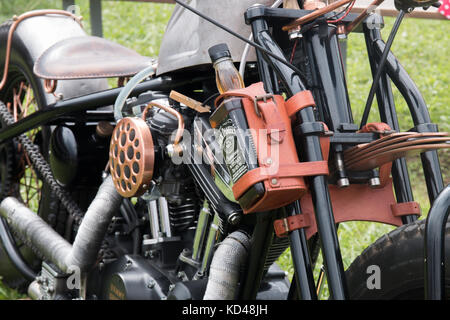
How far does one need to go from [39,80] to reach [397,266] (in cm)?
173

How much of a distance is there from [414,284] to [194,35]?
872 millimetres

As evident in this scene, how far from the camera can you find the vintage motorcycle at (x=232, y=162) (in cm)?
150

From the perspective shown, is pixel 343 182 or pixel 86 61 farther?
pixel 86 61

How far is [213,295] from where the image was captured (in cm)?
177

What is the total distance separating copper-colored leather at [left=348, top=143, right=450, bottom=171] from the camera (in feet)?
4.96

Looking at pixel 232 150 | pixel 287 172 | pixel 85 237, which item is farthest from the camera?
pixel 85 237

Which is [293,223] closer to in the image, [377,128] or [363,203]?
[363,203]

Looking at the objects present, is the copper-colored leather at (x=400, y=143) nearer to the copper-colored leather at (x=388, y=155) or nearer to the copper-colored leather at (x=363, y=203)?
the copper-colored leather at (x=388, y=155)

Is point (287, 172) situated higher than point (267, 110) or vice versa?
point (267, 110)

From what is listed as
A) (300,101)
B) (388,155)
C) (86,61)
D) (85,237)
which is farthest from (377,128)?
(86,61)

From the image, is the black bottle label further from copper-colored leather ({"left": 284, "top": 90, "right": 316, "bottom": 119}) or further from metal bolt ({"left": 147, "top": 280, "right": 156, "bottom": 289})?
metal bolt ({"left": 147, "top": 280, "right": 156, "bottom": 289})

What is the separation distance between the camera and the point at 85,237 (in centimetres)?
226

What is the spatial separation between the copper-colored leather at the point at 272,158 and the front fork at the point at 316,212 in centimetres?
3

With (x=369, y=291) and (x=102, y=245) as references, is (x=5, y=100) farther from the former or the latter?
(x=369, y=291)
